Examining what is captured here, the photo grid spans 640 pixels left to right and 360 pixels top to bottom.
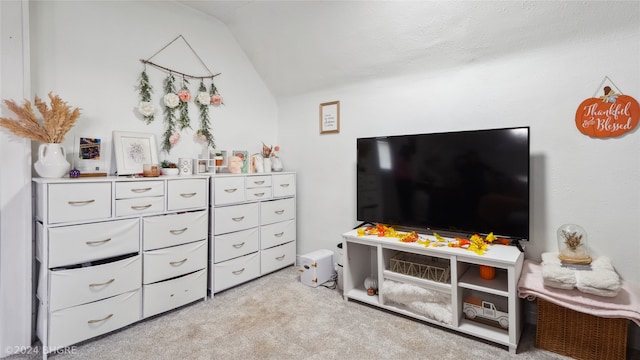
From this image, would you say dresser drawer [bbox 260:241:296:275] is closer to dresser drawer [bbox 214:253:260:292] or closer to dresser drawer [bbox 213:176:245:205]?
dresser drawer [bbox 214:253:260:292]

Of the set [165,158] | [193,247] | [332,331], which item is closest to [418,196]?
[332,331]

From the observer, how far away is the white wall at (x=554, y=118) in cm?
186

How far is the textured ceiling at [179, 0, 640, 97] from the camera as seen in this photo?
1.94 metres

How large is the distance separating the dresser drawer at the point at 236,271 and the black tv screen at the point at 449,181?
1.11 metres

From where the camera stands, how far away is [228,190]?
8.78 feet

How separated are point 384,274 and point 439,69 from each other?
5.53 ft

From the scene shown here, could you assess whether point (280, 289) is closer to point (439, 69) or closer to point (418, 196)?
point (418, 196)

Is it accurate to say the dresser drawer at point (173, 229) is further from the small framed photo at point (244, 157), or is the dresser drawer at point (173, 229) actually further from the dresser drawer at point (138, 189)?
the small framed photo at point (244, 157)

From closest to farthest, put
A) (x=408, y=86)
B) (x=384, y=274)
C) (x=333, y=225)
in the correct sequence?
(x=384, y=274) < (x=408, y=86) < (x=333, y=225)

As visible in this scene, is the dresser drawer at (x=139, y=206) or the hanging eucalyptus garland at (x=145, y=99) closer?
the dresser drawer at (x=139, y=206)

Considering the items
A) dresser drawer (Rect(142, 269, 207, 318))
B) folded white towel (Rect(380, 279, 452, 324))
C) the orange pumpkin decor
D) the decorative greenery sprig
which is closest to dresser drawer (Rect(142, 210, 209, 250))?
dresser drawer (Rect(142, 269, 207, 318))

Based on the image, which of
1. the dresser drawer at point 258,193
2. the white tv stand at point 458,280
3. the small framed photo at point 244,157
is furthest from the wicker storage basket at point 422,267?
the small framed photo at point 244,157

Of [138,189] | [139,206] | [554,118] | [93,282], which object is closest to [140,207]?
[139,206]

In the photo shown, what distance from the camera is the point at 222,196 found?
8.64 feet
